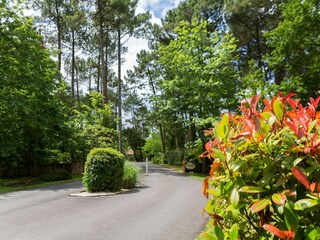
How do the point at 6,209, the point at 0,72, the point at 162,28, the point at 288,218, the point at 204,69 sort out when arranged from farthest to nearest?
the point at 162,28 < the point at 204,69 < the point at 0,72 < the point at 6,209 < the point at 288,218

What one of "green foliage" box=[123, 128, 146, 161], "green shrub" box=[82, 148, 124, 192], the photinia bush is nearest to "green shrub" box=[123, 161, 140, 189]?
"green shrub" box=[82, 148, 124, 192]

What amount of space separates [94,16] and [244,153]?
23.7 m

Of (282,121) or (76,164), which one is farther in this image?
(76,164)

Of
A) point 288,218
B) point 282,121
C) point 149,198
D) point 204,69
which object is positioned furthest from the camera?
point 204,69

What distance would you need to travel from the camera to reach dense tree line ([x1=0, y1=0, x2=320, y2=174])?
47.1 ft

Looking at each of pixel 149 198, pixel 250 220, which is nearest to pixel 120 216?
pixel 149 198

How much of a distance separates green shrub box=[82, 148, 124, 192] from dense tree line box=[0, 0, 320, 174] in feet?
18.3

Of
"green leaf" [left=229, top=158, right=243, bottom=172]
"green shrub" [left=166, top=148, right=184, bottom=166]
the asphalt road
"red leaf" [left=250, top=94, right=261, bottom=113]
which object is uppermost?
"green shrub" [left=166, top=148, right=184, bottom=166]

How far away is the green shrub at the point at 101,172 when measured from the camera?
9.44 meters

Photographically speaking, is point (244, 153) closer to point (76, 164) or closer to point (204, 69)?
point (204, 69)

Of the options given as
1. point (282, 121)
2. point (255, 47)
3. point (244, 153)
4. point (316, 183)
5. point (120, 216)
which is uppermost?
point (255, 47)

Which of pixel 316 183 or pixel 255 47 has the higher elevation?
pixel 255 47

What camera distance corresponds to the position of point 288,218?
132 centimetres

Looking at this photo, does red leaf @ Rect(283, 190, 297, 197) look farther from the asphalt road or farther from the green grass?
the green grass
